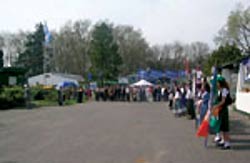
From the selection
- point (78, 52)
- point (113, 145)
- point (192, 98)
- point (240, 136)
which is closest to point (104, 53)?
point (78, 52)

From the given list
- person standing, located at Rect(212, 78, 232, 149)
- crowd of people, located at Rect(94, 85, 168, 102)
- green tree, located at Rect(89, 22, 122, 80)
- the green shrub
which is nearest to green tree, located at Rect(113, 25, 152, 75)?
green tree, located at Rect(89, 22, 122, 80)

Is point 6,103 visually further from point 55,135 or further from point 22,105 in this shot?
point 55,135

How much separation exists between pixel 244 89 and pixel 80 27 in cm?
7566

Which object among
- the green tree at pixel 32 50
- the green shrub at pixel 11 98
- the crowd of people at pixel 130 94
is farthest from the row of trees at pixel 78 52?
the green shrub at pixel 11 98

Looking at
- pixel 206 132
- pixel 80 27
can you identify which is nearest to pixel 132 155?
pixel 206 132

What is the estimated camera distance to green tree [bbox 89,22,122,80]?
8162cm

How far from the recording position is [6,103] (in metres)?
31.4

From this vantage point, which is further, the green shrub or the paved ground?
the green shrub

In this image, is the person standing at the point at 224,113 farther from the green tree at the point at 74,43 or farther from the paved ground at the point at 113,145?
the green tree at the point at 74,43

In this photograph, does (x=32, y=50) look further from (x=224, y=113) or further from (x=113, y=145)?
(x=224, y=113)

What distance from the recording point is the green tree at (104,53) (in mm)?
81625

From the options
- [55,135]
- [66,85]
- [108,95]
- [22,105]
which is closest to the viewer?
[55,135]

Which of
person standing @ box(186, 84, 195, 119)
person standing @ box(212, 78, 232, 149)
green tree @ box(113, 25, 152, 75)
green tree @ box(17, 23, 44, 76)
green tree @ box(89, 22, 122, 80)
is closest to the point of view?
person standing @ box(212, 78, 232, 149)

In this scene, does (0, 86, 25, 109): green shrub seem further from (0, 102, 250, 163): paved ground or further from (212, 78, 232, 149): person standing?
(212, 78, 232, 149): person standing
